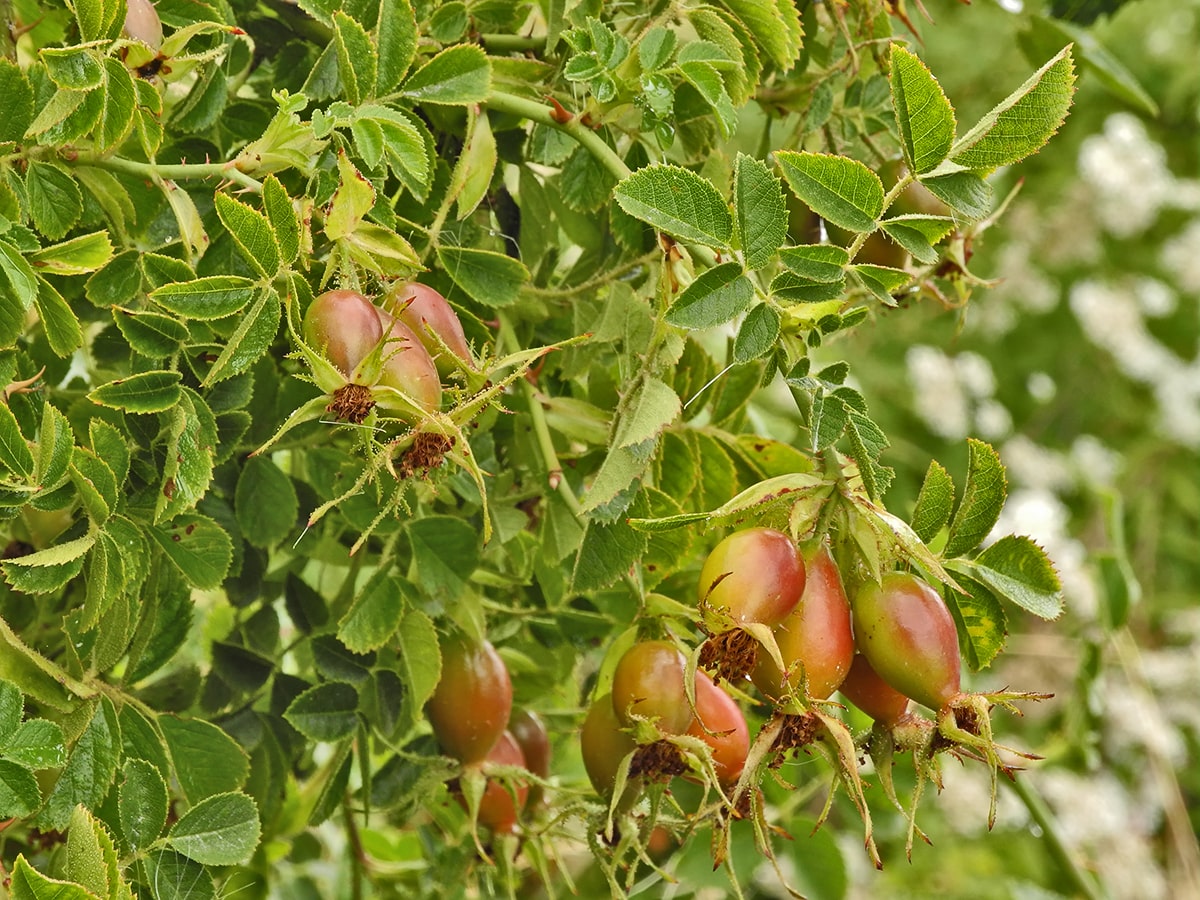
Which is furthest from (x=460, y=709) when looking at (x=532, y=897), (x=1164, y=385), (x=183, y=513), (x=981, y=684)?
(x=1164, y=385)

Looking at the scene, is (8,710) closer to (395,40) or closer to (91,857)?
(91,857)

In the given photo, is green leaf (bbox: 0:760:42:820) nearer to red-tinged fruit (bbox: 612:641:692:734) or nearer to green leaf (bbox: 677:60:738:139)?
red-tinged fruit (bbox: 612:641:692:734)

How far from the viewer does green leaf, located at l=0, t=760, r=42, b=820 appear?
1.45ft

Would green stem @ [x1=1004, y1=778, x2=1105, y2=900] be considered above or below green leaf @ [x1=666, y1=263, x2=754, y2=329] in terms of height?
below

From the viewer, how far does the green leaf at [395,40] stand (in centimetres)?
50

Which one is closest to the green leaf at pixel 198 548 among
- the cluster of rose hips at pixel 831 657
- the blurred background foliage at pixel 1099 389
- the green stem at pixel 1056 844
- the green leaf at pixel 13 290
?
the green leaf at pixel 13 290

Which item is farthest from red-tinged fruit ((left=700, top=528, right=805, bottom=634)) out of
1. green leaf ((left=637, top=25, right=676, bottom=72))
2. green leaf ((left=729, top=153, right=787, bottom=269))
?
green leaf ((left=637, top=25, right=676, bottom=72))

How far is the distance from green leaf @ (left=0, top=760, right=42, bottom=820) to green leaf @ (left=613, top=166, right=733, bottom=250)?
29cm

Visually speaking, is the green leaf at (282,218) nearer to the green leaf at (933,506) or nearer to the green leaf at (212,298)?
the green leaf at (212,298)

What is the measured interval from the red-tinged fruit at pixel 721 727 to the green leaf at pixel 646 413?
0.12 m

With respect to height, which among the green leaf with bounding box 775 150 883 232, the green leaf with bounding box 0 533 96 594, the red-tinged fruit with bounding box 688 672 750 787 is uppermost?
the green leaf with bounding box 775 150 883 232

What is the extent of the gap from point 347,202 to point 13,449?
150 millimetres

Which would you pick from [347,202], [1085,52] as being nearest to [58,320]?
[347,202]

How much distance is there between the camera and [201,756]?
0.57 metres
